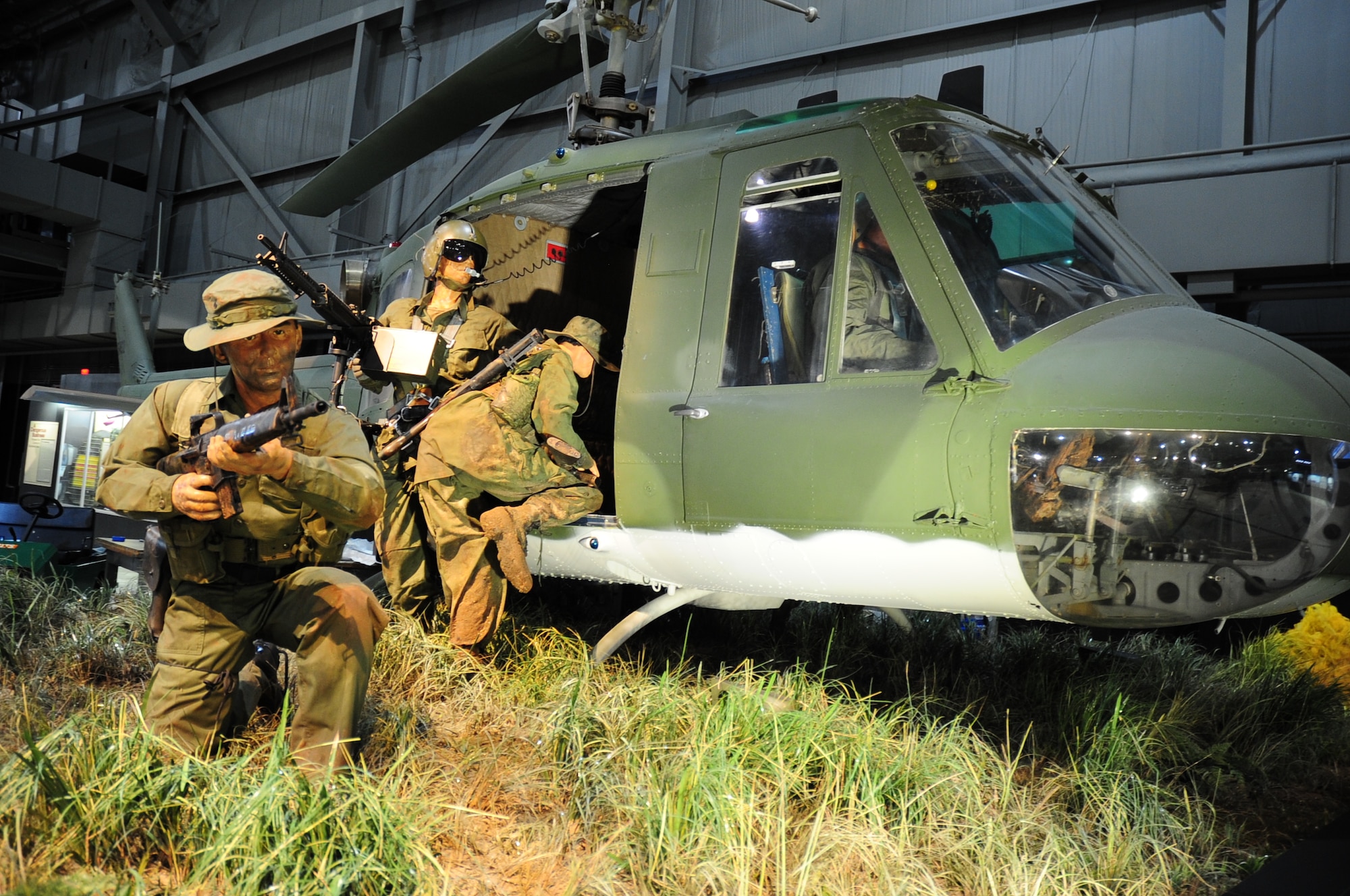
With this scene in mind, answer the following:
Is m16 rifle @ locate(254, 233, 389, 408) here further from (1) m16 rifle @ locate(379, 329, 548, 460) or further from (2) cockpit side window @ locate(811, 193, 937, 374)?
(2) cockpit side window @ locate(811, 193, 937, 374)

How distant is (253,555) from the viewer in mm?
2789

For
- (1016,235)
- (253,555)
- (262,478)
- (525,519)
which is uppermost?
(1016,235)

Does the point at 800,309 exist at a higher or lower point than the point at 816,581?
higher

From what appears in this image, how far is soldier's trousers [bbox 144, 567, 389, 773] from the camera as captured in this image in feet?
8.96

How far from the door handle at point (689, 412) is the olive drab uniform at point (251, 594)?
3.69 ft

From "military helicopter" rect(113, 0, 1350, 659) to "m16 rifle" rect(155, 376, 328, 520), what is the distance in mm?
1443

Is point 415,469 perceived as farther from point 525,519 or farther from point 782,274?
point 782,274

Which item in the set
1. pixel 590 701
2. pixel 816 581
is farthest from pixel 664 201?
pixel 590 701

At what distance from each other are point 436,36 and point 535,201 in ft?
32.2

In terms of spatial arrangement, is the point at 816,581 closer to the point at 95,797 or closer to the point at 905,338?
the point at 905,338

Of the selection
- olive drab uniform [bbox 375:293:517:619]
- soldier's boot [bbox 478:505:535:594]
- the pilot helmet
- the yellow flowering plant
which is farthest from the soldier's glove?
the yellow flowering plant

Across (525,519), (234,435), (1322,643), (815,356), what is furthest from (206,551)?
(1322,643)

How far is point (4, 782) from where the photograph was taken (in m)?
2.12

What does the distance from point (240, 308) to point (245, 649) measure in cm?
101
